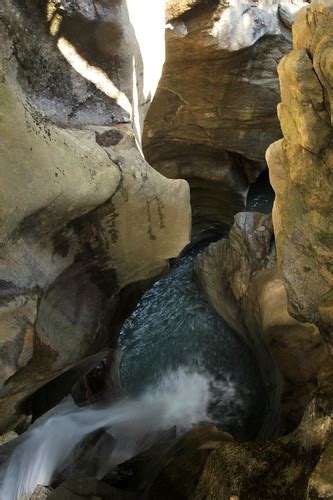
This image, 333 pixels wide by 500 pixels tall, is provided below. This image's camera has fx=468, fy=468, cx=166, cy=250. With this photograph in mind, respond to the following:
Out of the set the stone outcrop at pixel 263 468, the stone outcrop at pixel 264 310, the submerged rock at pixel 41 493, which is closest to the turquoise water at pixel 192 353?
the stone outcrop at pixel 264 310

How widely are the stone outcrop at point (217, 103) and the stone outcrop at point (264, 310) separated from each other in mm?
1876

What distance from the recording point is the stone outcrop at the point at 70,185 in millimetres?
3455

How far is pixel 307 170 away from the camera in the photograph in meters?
3.88

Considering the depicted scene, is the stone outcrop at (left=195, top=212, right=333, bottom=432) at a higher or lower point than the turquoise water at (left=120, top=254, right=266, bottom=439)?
higher

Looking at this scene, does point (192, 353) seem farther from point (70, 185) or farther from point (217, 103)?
point (70, 185)

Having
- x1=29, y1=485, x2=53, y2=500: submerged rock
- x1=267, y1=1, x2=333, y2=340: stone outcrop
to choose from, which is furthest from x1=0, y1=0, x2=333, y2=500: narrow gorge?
x1=29, y1=485, x2=53, y2=500: submerged rock

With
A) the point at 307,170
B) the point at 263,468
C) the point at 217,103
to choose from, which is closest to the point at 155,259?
the point at 307,170

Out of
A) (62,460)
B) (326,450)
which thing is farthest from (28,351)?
(62,460)

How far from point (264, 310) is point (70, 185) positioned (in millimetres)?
2977

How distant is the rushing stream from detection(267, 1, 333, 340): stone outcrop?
9.79 ft

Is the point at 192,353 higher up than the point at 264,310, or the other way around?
the point at 264,310

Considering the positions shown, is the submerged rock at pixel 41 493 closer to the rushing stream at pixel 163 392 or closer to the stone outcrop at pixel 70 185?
the rushing stream at pixel 163 392

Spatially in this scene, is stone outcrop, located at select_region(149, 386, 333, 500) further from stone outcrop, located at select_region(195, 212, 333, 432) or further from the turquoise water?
the turquoise water

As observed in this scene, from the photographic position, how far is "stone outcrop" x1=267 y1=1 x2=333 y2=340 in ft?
11.2
